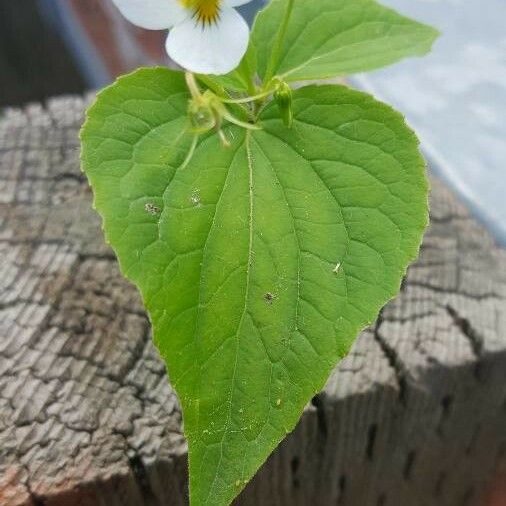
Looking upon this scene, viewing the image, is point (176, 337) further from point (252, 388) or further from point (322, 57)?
point (322, 57)

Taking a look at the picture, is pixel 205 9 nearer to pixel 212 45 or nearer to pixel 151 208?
pixel 212 45

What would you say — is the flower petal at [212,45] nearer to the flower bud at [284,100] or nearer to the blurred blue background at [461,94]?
the flower bud at [284,100]

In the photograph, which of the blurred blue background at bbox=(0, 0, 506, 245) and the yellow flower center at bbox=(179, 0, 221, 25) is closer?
the yellow flower center at bbox=(179, 0, 221, 25)

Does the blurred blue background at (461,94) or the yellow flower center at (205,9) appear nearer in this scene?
the yellow flower center at (205,9)

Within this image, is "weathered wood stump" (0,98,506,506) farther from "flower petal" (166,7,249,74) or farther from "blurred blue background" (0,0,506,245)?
"flower petal" (166,7,249,74)

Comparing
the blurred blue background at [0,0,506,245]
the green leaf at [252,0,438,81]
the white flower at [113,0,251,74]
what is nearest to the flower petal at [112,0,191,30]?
the white flower at [113,0,251,74]

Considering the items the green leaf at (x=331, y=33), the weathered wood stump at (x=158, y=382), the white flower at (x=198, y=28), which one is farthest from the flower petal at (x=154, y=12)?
the weathered wood stump at (x=158, y=382)

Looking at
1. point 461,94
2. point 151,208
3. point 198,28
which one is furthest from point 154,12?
point 461,94
